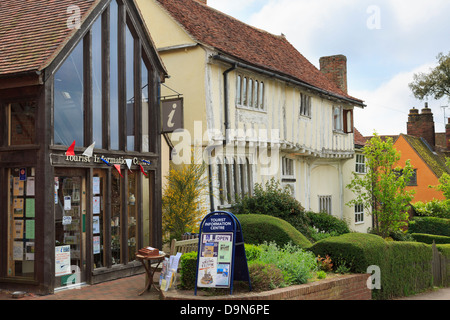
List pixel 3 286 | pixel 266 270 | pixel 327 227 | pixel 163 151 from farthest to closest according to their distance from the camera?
pixel 327 227, pixel 163 151, pixel 3 286, pixel 266 270

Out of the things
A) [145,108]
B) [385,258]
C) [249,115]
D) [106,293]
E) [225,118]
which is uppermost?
[249,115]

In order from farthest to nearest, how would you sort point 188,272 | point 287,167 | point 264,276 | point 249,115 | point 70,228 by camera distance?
1. point 287,167
2. point 249,115
3. point 70,228
4. point 188,272
5. point 264,276

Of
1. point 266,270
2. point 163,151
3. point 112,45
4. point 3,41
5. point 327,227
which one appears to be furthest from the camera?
point 327,227

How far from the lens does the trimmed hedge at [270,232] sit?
13391 mm

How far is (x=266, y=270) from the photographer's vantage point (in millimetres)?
9594

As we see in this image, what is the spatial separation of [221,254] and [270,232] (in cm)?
473

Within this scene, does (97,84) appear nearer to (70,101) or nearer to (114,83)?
(114,83)

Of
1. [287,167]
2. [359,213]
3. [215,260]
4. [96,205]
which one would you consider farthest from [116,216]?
[359,213]

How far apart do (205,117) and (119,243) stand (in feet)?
16.6

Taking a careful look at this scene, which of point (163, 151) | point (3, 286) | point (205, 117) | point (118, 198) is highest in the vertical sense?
point (205, 117)

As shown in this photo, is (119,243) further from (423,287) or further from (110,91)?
(423,287)

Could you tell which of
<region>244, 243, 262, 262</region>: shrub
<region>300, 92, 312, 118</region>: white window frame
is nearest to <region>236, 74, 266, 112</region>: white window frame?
<region>300, 92, 312, 118</region>: white window frame

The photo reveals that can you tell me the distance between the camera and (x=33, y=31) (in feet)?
37.4

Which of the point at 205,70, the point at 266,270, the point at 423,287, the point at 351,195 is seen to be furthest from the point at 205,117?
the point at 351,195
